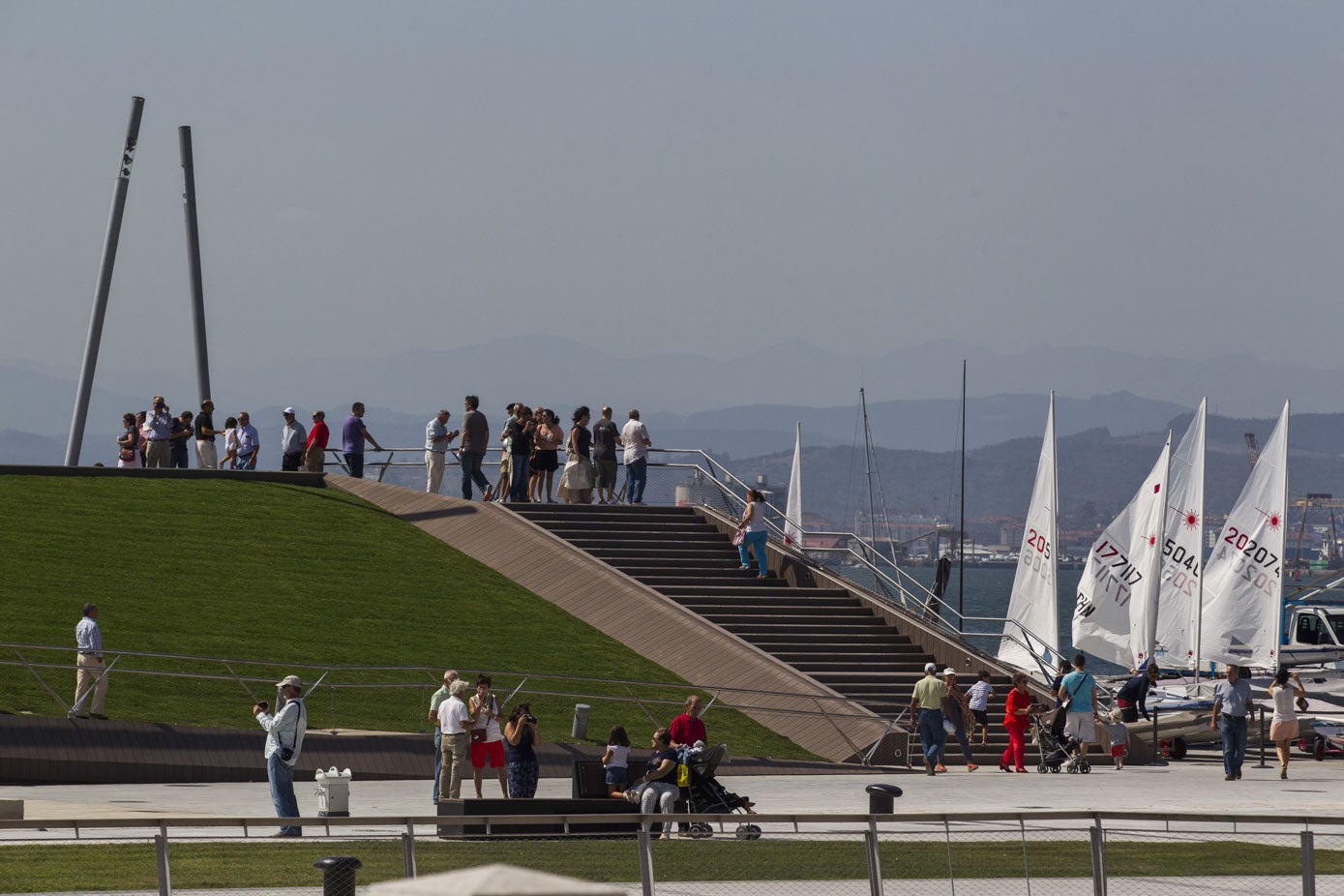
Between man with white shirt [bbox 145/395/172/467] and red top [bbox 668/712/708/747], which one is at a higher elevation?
man with white shirt [bbox 145/395/172/467]

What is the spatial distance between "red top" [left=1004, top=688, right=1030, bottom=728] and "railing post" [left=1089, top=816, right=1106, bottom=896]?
1378 cm

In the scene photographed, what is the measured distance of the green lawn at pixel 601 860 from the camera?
1212 cm

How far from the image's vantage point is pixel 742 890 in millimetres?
12094

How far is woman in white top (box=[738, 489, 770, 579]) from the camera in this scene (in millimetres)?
33031

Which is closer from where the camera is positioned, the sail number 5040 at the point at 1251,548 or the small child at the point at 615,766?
the small child at the point at 615,766

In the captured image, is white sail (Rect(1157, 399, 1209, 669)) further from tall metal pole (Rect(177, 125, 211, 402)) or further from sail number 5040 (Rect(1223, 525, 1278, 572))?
tall metal pole (Rect(177, 125, 211, 402))

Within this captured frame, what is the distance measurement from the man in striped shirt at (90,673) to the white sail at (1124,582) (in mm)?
33389

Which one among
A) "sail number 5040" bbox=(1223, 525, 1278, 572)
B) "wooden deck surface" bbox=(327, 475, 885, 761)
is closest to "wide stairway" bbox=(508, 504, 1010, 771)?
"wooden deck surface" bbox=(327, 475, 885, 761)

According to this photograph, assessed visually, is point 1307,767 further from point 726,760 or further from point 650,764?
point 650,764

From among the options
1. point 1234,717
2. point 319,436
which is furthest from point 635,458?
point 1234,717

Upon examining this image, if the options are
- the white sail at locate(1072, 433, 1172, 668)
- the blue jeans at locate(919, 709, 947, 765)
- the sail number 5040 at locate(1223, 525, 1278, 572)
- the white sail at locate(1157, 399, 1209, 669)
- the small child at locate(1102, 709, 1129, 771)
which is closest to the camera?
the blue jeans at locate(919, 709, 947, 765)

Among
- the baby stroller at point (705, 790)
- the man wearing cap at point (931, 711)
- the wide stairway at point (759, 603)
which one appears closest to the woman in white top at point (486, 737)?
the baby stroller at point (705, 790)

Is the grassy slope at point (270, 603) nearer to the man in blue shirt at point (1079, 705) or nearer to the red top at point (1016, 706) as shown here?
the red top at point (1016, 706)

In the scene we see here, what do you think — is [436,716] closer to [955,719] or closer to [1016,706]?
[955,719]
